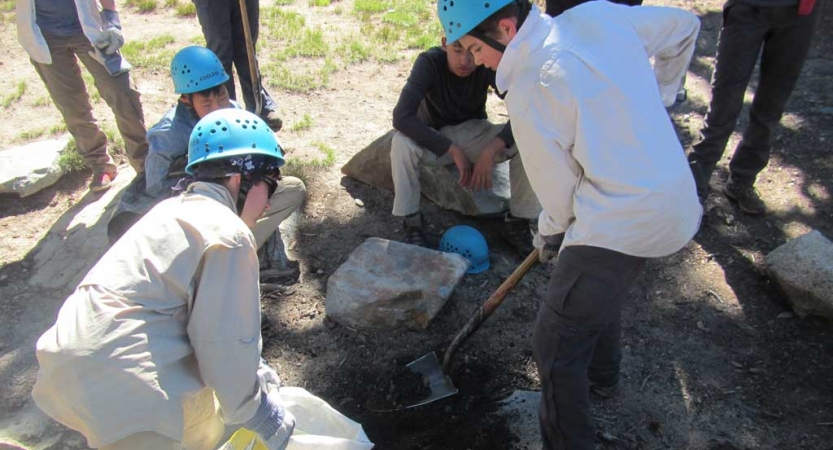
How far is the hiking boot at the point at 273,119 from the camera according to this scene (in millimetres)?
5219

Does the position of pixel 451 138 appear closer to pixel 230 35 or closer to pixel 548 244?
pixel 548 244

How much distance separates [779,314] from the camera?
3.38 m

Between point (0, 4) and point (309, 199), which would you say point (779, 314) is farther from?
point (0, 4)

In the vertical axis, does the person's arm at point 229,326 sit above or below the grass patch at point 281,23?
above

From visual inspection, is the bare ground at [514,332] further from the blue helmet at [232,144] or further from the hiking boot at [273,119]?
the blue helmet at [232,144]

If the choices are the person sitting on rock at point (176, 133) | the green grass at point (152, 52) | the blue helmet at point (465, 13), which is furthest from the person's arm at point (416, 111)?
the green grass at point (152, 52)

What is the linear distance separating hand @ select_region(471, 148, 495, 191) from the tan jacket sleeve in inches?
76.1

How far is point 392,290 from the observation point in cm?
333

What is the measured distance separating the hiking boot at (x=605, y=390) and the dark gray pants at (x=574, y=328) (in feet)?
1.93

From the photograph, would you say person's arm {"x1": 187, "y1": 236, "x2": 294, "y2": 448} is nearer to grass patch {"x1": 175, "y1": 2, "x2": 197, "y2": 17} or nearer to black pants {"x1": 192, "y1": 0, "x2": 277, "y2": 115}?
black pants {"x1": 192, "y1": 0, "x2": 277, "y2": 115}

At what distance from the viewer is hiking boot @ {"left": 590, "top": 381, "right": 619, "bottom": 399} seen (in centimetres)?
297

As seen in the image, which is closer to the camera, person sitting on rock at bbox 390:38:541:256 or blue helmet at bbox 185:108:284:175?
blue helmet at bbox 185:108:284:175

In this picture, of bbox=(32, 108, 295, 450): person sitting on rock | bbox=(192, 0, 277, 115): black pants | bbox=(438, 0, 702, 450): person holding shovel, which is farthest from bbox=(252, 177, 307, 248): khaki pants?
bbox=(438, 0, 702, 450): person holding shovel

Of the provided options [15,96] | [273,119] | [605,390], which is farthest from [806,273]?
[15,96]
